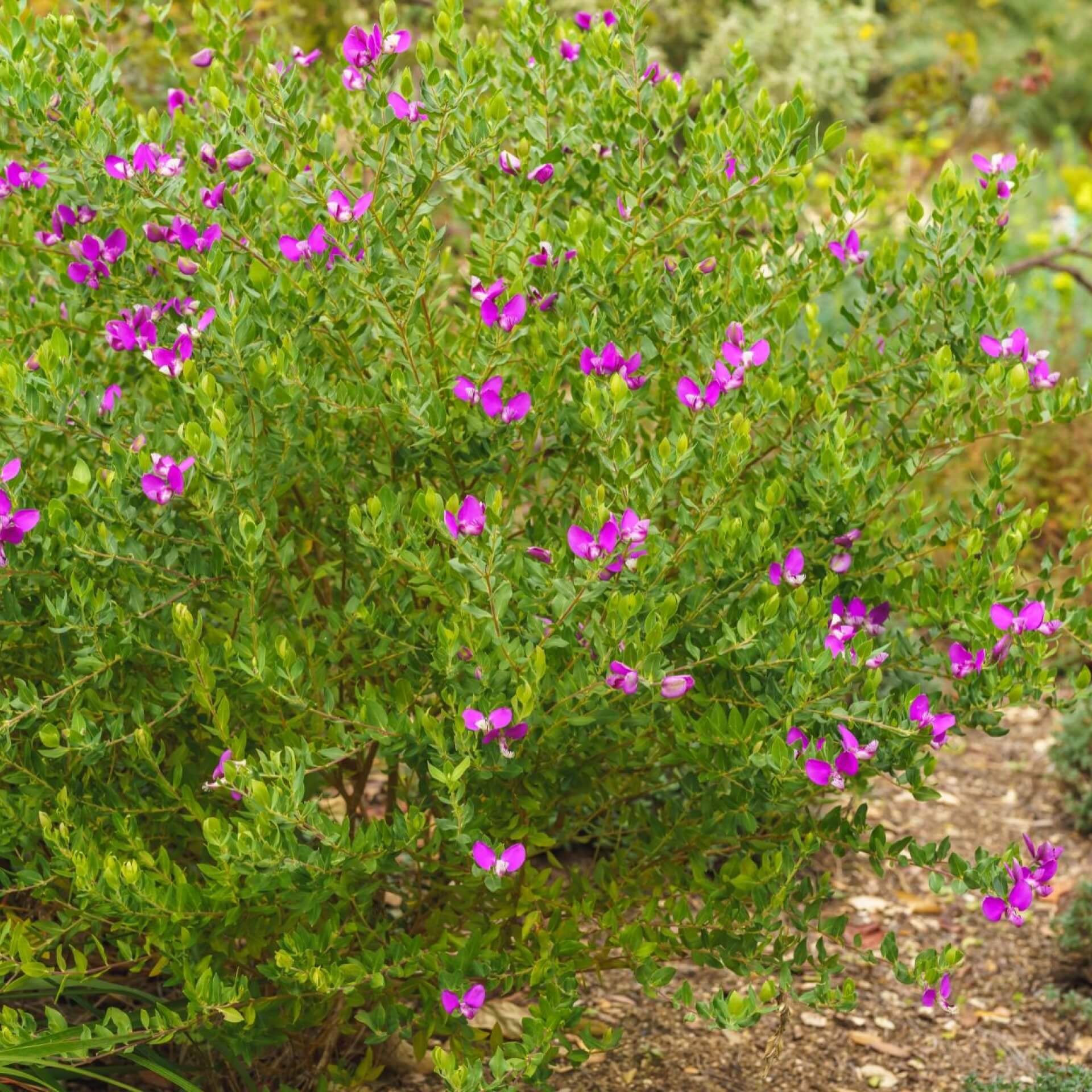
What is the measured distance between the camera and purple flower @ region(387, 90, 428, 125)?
6.39ft

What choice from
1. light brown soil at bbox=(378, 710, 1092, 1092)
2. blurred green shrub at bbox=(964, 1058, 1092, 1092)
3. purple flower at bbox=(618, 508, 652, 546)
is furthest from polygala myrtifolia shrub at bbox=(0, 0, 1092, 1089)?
light brown soil at bbox=(378, 710, 1092, 1092)

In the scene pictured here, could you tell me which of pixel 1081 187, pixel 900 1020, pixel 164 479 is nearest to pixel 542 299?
pixel 164 479

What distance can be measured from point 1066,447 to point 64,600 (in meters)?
4.45

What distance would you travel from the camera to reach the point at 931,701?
218cm

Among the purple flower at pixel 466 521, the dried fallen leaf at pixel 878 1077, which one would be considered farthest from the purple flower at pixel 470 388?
the dried fallen leaf at pixel 878 1077

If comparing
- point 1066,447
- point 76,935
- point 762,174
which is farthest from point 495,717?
point 1066,447

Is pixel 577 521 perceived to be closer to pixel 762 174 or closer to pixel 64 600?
pixel 762 174

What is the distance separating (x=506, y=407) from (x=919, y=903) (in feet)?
7.46

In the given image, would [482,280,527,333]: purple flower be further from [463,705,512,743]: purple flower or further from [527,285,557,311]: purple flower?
[463,705,512,743]: purple flower

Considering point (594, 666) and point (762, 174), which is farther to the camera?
point (762, 174)

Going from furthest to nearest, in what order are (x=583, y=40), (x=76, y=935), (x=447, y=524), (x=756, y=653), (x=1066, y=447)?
(x=1066, y=447), (x=76, y=935), (x=583, y=40), (x=756, y=653), (x=447, y=524)

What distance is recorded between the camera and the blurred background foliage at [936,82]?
5.43 metres

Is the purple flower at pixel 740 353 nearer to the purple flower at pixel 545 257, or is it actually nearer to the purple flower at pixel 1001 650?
the purple flower at pixel 545 257

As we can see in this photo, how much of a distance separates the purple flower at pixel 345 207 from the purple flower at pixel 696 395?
0.51 meters
